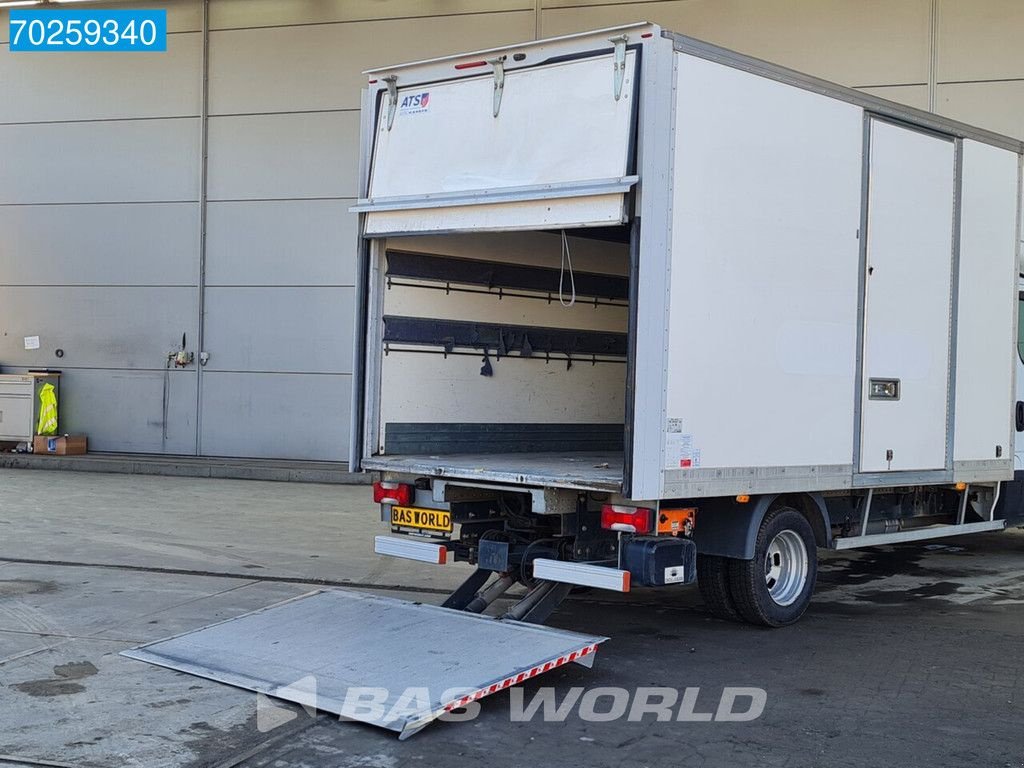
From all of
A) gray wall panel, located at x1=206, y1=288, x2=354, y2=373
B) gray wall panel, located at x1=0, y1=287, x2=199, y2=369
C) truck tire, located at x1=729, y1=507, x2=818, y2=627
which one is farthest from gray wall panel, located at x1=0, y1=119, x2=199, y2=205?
truck tire, located at x1=729, y1=507, x2=818, y2=627

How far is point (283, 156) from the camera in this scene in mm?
Answer: 20094

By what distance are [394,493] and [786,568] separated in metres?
2.72

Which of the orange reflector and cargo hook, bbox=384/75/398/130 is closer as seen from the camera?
the orange reflector

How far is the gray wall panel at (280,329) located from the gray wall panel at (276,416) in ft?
0.72

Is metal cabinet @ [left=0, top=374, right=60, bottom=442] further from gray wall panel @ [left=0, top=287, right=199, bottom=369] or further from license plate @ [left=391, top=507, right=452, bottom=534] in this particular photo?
license plate @ [left=391, top=507, right=452, bottom=534]

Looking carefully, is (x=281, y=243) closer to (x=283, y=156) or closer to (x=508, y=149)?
(x=283, y=156)

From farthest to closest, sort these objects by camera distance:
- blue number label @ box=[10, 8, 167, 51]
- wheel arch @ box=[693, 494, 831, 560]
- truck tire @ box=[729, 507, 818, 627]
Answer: blue number label @ box=[10, 8, 167, 51] < truck tire @ box=[729, 507, 818, 627] < wheel arch @ box=[693, 494, 831, 560]

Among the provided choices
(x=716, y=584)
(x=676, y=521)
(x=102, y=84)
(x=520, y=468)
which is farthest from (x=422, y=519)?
(x=102, y=84)

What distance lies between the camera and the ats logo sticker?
8.02m

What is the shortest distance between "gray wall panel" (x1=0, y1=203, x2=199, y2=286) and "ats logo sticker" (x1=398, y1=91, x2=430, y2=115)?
43.2 feet

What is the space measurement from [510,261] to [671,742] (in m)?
4.49

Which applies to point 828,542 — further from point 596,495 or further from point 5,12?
point 5,12

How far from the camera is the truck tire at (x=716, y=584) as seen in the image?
795cm

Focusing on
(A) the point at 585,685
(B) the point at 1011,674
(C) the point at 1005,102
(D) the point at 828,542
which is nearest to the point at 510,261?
(D) the point at 828,542
